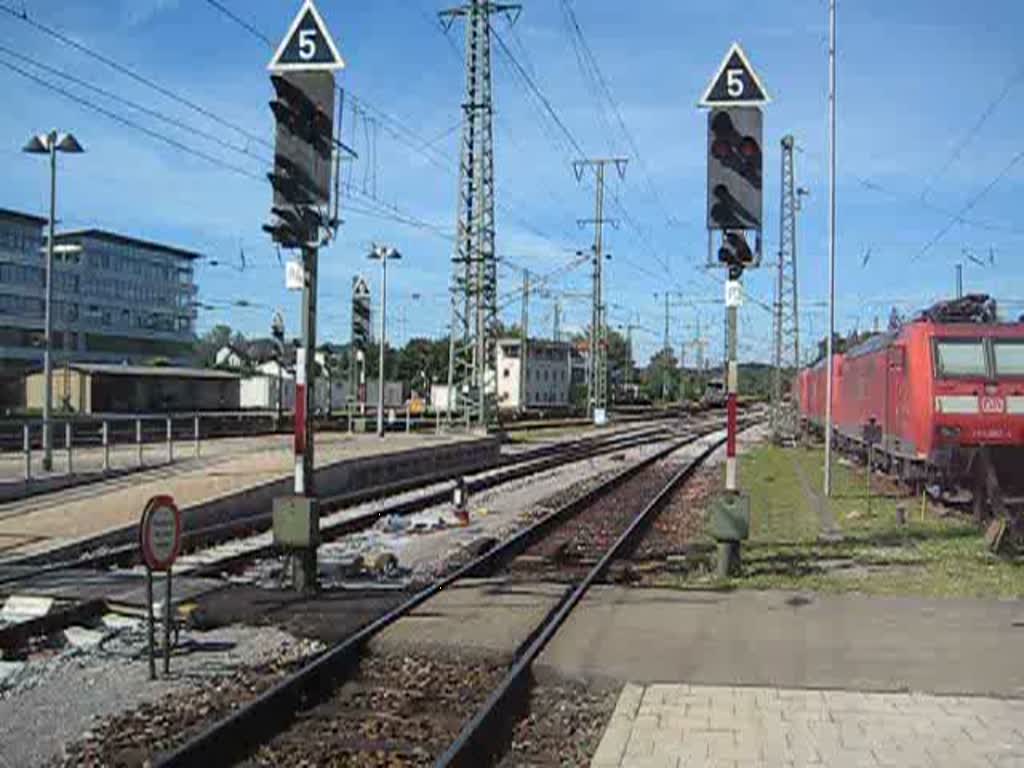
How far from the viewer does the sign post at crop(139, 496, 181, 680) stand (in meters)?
8.13

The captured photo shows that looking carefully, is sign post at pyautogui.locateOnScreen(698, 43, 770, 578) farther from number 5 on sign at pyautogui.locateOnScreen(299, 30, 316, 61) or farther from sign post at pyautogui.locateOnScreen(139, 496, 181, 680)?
sign post at pyautogui.locateOnScreen(139, 496, 181, 680)

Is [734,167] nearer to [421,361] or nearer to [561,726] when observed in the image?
[561,726]

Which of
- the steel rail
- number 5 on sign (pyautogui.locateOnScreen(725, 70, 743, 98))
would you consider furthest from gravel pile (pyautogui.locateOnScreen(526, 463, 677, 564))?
number 5 on sign (pyautogui.locateOnScreen(725, 70, 743, 98))

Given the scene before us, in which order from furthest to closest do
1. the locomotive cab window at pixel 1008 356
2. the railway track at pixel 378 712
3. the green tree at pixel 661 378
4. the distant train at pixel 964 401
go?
the green tree at pixel 661 378
the locomotive cab window at pixel 1008 356
the distant train at pixel 964 401
the railway track at pixel 378 712

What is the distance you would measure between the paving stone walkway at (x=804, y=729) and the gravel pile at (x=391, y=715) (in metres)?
1.04

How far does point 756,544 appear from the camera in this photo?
51.2 ft

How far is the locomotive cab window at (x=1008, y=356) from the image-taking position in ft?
63.8

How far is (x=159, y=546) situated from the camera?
8.43 metres

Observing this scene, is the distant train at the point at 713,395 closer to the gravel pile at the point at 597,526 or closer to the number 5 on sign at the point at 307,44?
the gravel pile at the point at 597,526

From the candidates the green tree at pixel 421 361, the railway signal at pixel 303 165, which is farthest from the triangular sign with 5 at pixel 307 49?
the green tree at pixel 421 361

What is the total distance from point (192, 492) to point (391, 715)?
12.5 metres

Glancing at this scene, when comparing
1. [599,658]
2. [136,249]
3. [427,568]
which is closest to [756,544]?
[427,568]

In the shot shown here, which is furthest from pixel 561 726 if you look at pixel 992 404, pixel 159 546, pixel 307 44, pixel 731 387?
pixel 992 404

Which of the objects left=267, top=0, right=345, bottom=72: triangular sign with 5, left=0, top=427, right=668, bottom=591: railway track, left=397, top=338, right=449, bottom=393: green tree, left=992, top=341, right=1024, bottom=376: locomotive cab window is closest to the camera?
left=267, top=0, right=345, bottom=72: triangular sign with 5
